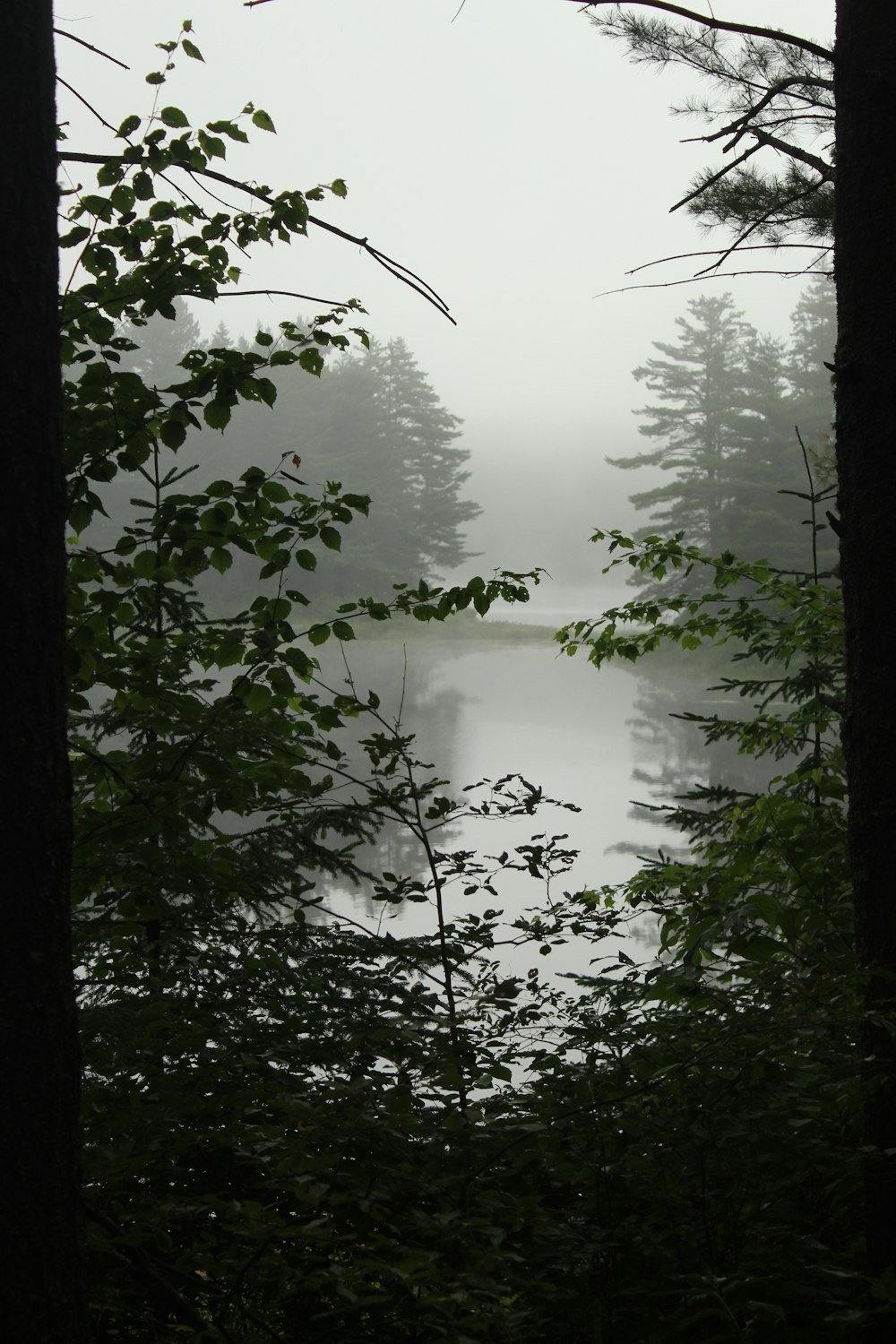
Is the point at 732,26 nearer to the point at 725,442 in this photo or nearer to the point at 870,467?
the point at 870,467

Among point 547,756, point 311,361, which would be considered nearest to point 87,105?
point 311,361

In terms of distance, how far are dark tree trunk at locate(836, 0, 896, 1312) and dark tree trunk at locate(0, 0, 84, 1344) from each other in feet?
5.09

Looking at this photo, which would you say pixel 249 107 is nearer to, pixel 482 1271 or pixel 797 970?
pixel 797 970

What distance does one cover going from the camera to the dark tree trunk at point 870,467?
7.80 feet

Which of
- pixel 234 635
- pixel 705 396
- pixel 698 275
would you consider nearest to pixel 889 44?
pixel 698 275

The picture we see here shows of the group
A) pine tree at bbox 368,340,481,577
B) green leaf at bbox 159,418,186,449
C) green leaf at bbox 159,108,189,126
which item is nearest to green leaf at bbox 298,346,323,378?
green leaf at bbox 159,418,186,449

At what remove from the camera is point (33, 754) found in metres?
1.68

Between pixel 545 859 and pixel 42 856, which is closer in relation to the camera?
pixel 42 856

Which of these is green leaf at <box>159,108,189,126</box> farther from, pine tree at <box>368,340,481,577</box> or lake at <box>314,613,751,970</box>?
pine tree at <box>368,340,481,577</box>

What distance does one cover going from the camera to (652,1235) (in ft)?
7.32

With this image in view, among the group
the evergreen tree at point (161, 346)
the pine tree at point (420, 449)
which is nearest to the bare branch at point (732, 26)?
the pine tree at point (420, 449)

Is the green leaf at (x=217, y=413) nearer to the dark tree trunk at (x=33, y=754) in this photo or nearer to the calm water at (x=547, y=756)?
the calm water at (x=547, y=756)

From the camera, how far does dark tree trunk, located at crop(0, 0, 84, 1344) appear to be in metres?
1.62

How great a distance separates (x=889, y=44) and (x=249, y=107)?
180 cm
